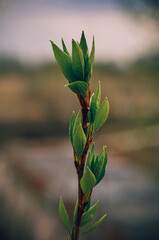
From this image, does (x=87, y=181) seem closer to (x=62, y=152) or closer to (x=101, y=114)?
(x=101, y=114)

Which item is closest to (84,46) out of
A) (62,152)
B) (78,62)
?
(78,62)

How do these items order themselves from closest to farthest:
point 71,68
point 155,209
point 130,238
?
point 71,68, point 130,238, point 155,209

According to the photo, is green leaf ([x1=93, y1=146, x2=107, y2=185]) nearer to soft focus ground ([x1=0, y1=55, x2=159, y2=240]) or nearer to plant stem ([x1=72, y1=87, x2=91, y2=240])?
plant stem ([x1=72, y1=87, x2=91, y2=240])

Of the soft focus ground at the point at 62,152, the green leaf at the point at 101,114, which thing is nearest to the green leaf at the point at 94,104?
the green leaf at the point at 101,114

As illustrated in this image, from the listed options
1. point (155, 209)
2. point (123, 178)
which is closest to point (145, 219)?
point (155, 209)

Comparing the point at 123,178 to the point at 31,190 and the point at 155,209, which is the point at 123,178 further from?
the point at 31,190

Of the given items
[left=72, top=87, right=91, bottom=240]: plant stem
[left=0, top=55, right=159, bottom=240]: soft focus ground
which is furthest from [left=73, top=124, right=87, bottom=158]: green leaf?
[left=0, top=55, right=159, bottom=240]: soft focus ground

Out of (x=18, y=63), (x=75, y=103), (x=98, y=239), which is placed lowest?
(x=98, y=239)
